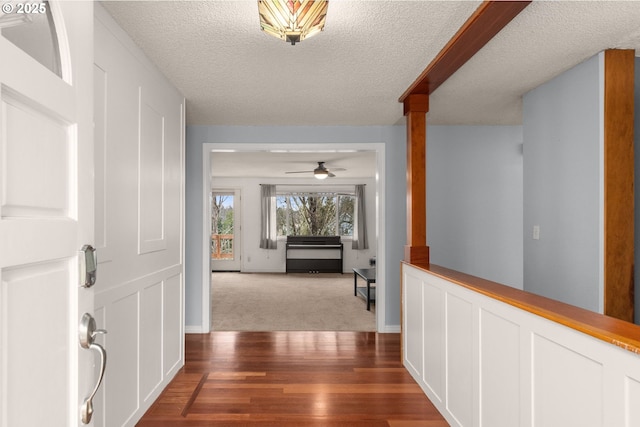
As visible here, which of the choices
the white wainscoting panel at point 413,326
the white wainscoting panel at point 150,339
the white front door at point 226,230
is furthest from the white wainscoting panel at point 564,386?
the white front door at point 226,230

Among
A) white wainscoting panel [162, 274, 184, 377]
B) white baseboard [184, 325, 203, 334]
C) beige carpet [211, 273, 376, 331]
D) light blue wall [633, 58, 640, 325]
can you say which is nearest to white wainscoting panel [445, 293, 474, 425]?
light blue wall [633, 58, 640, 325]

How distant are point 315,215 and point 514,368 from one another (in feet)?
28.2

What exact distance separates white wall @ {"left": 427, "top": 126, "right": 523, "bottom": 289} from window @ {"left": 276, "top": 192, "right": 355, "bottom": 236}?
17.9 ft

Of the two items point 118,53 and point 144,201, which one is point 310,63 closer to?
point 118,53

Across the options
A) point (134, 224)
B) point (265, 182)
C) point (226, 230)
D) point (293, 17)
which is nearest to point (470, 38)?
point (293, 17)

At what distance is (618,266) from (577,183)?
2.01 feet

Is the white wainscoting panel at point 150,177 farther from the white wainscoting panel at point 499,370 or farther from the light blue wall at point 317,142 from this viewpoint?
the white wainscoting panel at point 499,370

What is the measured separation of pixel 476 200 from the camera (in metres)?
4.75

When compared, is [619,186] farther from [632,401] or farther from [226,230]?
[226,230]

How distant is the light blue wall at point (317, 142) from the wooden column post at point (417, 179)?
1134mm

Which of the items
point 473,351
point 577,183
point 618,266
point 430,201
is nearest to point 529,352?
point 473,351

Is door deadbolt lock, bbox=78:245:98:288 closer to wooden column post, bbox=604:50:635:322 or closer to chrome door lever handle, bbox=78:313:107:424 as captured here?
chrome door lever handle, bbox=78:313:107:424

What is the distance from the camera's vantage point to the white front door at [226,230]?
10.0m

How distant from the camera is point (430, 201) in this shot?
15.4ft
